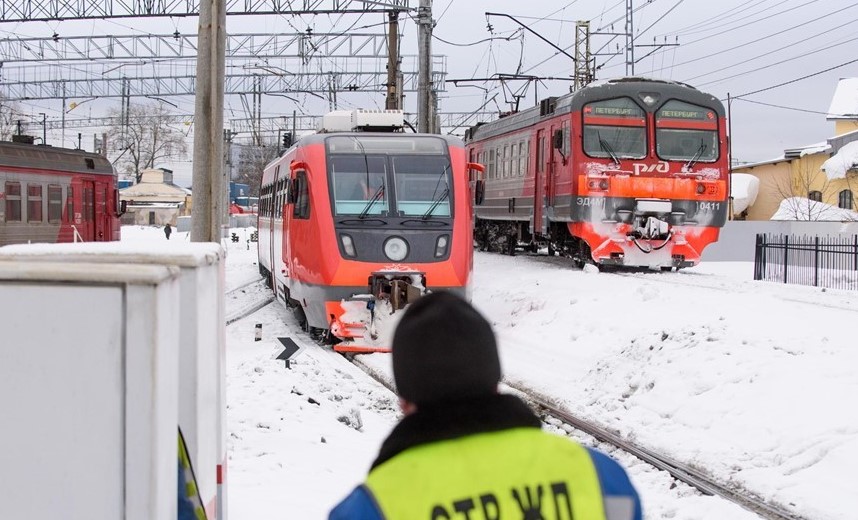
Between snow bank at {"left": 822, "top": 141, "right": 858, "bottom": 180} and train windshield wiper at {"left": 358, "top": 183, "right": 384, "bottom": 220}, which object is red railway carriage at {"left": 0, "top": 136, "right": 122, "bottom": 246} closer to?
train windshield wiper at {"left": 358, "top": 183, "right": 384, "bottom": 220}

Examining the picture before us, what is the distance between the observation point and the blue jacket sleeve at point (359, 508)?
1.93 m

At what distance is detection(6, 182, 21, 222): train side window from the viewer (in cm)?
2464

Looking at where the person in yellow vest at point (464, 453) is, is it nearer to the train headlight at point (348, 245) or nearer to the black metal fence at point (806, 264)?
the train headlight at point (348, 245)

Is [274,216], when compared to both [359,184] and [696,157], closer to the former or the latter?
[359,184]

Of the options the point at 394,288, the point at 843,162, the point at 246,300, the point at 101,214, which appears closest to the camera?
the point at 394,288

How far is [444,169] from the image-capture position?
1350 cm

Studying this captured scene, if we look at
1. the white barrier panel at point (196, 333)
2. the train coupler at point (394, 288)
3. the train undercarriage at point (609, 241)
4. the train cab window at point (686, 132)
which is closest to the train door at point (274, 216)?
the train coupler at point (394, 288)

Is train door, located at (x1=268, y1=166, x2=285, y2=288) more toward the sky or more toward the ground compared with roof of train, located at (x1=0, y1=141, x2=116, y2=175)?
more toward the ground

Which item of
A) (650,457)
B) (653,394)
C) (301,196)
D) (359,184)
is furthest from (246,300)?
(650,457)

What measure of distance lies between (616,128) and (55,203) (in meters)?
15.8

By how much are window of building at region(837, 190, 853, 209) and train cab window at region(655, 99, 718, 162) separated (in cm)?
2975

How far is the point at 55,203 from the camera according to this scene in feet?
87.5

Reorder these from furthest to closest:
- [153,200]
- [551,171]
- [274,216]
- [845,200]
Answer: [153,200]
[845,200]
[551,171]
[274,216]

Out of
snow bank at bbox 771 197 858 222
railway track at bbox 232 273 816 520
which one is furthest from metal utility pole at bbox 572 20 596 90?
railway track at bbox 232 273 816 520
